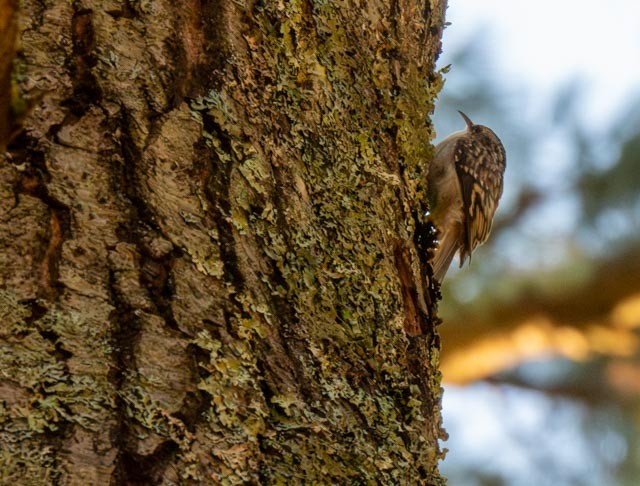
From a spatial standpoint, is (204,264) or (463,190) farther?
(463,190)

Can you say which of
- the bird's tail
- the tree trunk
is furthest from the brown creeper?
the tree trunk

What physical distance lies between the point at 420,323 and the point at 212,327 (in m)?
0.41

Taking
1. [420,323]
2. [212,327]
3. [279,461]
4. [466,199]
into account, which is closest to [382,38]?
[420,323]

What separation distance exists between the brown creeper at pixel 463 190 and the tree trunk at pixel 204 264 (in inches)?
60.7

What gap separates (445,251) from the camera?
120 inches

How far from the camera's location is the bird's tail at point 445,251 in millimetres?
3008

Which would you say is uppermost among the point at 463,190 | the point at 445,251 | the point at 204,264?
the point at 463,190

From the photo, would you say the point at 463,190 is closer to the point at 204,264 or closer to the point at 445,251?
the point at 445,251

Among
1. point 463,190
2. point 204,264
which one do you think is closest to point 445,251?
point 463,190

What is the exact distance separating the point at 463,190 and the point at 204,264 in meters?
1.97

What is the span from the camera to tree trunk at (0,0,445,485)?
38.9 inches

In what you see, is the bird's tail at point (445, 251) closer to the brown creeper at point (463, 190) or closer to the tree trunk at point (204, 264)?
the brown creeper at point (463, 190)

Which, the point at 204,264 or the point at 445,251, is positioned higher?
the point at 445,251

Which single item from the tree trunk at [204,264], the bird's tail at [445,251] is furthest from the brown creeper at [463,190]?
the tree trunk at [204,264]
